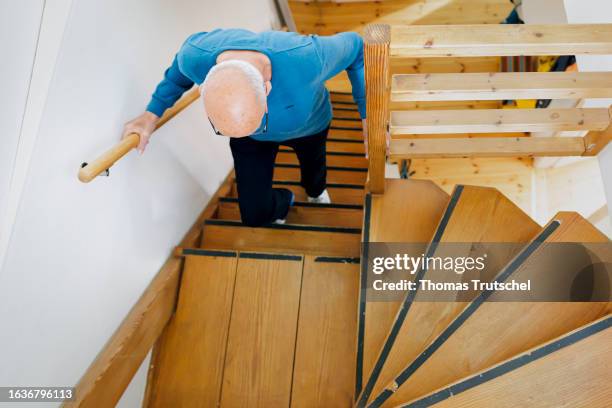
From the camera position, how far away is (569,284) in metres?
1.25

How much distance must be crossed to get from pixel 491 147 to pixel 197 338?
5.03ft

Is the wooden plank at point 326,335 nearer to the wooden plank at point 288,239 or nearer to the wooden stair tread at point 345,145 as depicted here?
the wooden plank at point 288,239

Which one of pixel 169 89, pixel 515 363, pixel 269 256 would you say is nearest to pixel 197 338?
pixel 269 256

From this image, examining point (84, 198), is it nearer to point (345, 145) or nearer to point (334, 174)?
point (334, 174)

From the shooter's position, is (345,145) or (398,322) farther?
(345,145)

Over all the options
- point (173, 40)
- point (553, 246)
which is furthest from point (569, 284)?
point (173, 40)

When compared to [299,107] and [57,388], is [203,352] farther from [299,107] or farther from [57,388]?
[299,107]

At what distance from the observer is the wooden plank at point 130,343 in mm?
1416

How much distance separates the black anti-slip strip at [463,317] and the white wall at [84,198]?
3.22ft

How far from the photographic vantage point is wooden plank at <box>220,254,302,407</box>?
1.76 metres

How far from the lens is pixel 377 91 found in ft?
3.91

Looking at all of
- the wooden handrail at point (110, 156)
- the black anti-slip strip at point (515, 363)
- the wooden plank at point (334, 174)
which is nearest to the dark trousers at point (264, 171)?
the wooden handrail at point (110, 156)

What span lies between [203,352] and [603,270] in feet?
5.02

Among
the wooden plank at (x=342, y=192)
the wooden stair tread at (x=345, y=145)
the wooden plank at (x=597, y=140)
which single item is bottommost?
the wooden plank at (x=597, y=140)
